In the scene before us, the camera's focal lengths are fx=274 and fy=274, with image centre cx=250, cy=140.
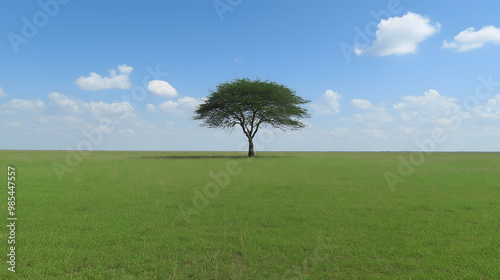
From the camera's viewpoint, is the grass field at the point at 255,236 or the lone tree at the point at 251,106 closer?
the grass field at the point at 255,236

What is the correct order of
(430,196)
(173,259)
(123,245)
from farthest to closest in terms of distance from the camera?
(430,196) → (123,245) → (173,259)

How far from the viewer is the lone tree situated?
170 feet

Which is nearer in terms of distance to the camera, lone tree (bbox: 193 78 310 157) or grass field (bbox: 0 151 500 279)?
grass field (bbox: 0 151 500 279)

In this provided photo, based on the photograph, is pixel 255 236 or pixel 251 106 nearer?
pixel 255 236

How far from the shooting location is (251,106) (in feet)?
169

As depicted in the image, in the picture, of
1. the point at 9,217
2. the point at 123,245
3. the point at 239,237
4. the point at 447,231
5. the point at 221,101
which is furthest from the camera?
the point at 221,101

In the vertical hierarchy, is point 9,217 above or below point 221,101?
below

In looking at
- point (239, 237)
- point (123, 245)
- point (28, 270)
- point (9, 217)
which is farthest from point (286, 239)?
point (9, 217)

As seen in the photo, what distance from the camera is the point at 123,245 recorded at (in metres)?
7.13

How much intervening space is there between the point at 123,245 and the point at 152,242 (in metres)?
0.71

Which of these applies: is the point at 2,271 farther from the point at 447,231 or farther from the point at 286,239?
the point at 447,231

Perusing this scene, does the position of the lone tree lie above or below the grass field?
above

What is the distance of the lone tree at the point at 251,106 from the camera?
A: 51938 millimetres

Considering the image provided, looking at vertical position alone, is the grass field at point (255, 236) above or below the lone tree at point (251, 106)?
below
